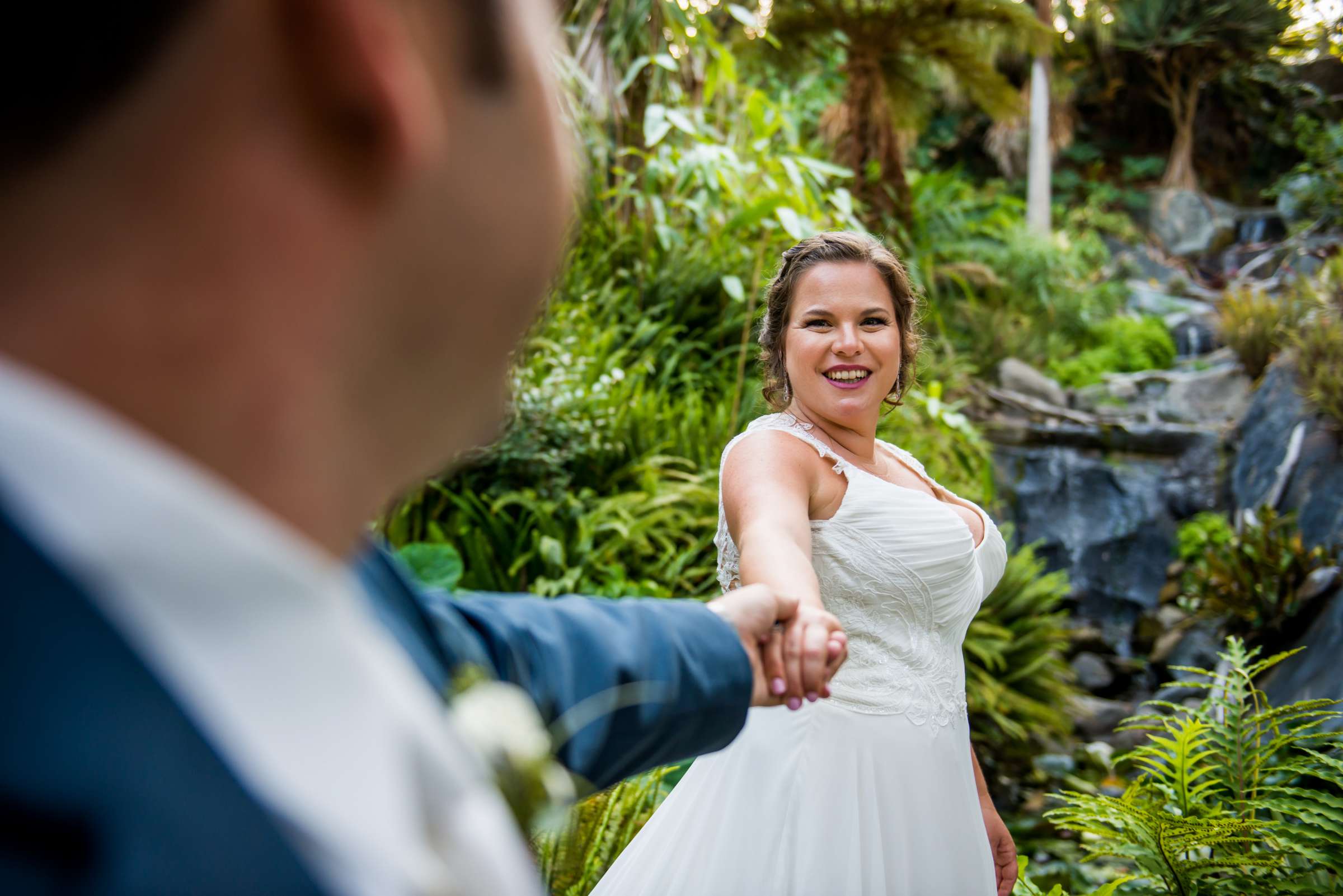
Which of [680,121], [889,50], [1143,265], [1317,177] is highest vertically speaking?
[889,50]

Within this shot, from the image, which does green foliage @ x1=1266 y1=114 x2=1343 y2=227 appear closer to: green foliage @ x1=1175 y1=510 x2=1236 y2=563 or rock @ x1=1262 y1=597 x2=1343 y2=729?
green foliage @ x1=1175 y1=510 x2=1236 y2=563

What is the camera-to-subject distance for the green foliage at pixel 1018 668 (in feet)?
17.6

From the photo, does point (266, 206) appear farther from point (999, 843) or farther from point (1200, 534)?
point (1200, 534)

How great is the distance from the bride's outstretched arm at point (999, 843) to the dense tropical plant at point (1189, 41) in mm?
20818

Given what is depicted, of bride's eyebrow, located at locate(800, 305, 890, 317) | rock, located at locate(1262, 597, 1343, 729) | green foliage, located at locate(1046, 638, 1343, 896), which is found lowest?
rock, located at locate(1262, 597, 1343, 729)

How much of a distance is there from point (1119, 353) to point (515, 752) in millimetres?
15217

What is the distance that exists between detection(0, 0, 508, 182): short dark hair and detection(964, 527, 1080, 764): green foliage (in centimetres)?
538

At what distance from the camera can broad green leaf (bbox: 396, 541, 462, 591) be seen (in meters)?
4.45

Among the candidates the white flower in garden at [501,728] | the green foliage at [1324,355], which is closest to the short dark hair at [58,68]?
the white flower in garden at [501,728]

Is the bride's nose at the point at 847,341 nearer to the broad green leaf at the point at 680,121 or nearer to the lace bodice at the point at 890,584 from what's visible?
the lace bodice at the point at 890,584

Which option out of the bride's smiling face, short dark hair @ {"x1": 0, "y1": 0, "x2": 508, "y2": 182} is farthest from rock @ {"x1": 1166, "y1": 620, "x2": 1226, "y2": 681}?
short dark hair @ {"x1": 0, "y1": 0, "x2": 508, "y2": 182}

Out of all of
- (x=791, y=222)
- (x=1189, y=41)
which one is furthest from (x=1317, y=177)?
(x=791, y=222)

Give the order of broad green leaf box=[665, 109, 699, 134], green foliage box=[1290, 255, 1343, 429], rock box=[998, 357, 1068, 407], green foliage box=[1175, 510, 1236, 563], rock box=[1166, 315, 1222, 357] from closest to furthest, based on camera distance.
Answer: broad green leaf box=[665, 109, 699, 134], green foliage box=[1290, 255, 1343, 429], green foliage box=[1175, 510, 1236, 563], rock box=[998, 357, 1068, 407], rock box=[1166, 315, 1222, 357]

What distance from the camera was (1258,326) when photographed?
11.0 metres
